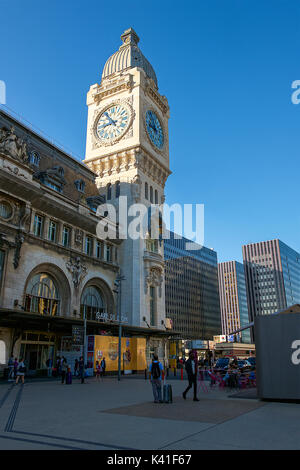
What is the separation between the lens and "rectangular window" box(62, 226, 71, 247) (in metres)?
37.7

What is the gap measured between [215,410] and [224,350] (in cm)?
11039

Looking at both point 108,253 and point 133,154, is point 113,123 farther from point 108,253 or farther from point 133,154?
point 108,253

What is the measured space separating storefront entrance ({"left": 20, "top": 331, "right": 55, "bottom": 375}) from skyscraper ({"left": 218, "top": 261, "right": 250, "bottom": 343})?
479 feet

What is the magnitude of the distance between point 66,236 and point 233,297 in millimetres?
148738

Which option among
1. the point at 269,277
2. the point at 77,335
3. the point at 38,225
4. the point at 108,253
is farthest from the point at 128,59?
the point at 269,277

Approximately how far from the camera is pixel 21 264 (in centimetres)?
3148

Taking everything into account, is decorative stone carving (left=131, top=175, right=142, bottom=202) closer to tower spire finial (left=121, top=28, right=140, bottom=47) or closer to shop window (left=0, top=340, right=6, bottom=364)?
shop window (left=0, top=340, right=6, bottom=364)

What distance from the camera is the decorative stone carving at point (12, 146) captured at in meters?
31.5

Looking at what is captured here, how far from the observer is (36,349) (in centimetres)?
3328

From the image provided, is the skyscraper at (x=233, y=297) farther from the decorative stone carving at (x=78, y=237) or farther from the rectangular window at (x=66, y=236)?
the rectangular window at (x=66, y=236)

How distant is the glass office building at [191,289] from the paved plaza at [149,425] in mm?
106059

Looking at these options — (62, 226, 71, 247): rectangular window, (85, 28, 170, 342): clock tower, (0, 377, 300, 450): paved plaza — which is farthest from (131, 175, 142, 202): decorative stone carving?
(0, 377, 300, 450): paved plaza
